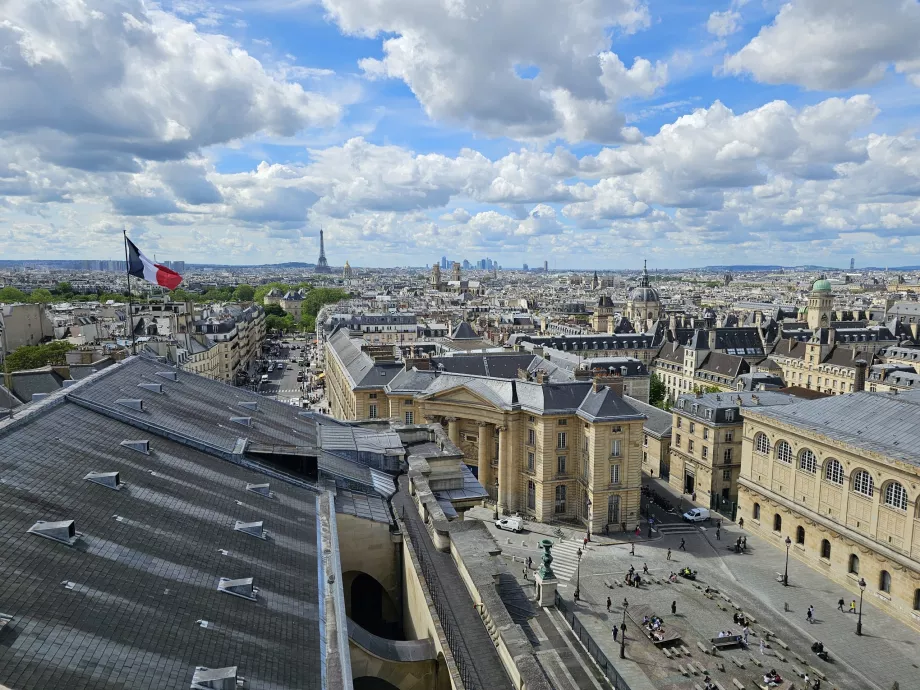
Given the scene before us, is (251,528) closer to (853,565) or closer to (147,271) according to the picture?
(147,271)

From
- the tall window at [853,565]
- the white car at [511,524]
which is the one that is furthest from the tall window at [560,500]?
the tall window at [853,565]

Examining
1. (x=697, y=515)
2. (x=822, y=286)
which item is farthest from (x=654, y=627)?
(x=822, y=286)

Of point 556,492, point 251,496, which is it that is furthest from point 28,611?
point 556,492

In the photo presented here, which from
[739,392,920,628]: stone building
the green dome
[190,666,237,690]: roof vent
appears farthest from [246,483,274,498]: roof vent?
the green dome

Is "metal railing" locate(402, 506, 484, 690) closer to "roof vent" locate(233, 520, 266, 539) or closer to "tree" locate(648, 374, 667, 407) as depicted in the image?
"roof vent" locate(233, 520, 266, 539)

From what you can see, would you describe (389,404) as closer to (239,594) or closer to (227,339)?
(239,594)
